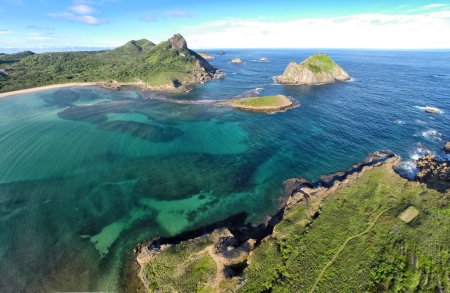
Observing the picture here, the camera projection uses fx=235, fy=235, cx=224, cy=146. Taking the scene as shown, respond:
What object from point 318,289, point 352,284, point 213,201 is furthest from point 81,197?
point 352,284

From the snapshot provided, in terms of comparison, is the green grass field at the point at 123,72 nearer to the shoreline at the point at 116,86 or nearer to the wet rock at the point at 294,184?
the shoreline at the point at 116,86

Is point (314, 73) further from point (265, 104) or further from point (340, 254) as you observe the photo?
point (340, 254)

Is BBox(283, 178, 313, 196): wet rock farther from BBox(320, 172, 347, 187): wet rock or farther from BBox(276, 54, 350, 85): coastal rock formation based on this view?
BBox(276, 54, 350, 85): coastal rock formation

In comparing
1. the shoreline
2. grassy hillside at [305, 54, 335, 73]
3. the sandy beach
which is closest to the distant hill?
the shoreline

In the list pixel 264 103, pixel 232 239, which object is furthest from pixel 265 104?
pixel 232 239

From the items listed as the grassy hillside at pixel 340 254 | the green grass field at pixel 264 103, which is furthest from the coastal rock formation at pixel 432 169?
the green grass field at pixel 264 103
